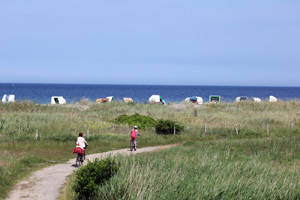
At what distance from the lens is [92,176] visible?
10.9m

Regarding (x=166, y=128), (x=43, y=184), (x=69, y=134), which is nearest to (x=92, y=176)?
(x=43, y=184)

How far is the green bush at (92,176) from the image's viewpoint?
10.5 metres

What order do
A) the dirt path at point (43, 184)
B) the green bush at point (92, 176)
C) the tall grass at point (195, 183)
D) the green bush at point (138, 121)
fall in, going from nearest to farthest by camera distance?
the tall grass at point (195, 183)
the green bush at point (92, 176)
the dirt path at point (43, 184)
the green bush at point (138, 121)

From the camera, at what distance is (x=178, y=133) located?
1113 inches

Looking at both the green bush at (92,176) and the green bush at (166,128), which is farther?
the green bush at (166,128)

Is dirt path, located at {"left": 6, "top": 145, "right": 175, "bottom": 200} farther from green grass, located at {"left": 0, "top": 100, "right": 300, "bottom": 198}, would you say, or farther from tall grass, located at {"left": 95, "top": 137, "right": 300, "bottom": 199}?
tall grass, located at {"left": 95, "top": 137, "right": 300, "bottom": 199}

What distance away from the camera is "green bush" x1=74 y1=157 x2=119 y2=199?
1049cm

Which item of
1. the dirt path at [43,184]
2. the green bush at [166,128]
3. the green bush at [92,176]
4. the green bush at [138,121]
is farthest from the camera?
the green bush at [138,121]

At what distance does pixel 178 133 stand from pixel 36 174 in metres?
15.5

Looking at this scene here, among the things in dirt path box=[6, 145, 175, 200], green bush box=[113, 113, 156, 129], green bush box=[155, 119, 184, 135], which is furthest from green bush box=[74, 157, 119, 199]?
green bush box=[113, 113, 156, 129]

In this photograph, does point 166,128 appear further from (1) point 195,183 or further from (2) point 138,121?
(1) point 195,183

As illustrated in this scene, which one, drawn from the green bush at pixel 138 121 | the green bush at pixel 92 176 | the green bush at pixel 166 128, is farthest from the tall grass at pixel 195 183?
the green bush at pixel 138 121

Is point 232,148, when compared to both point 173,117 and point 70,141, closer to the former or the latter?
point 70,141

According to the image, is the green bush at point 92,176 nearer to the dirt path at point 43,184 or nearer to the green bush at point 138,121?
the dirt path at point 43,184
